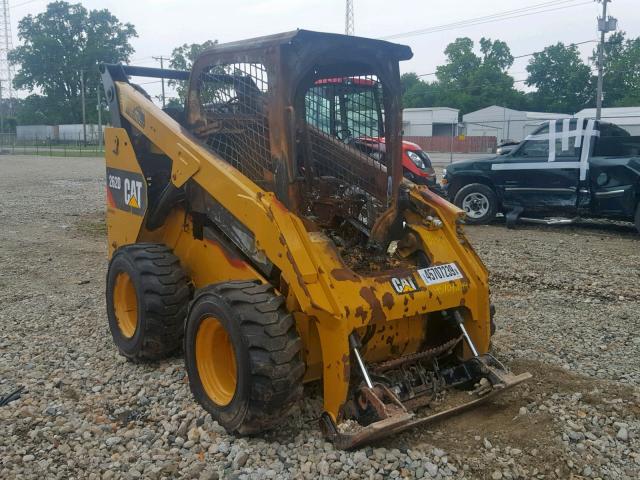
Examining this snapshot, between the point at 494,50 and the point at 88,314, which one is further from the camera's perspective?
the point at 494,50

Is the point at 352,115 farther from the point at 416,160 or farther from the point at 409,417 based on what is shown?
the point at 416,160

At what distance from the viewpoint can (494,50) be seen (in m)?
74.8

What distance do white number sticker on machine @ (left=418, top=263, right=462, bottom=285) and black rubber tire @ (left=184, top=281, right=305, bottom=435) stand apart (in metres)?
0.99

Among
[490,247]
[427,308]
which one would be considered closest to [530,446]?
[427,308]

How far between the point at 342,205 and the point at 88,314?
10.1 feet

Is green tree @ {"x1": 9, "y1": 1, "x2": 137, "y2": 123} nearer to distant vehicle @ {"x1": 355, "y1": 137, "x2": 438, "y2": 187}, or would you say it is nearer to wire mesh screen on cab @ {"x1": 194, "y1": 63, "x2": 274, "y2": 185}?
distant vehicle @ {"x1": 355, "y1": 137, "x2": 438, "y2": 187}

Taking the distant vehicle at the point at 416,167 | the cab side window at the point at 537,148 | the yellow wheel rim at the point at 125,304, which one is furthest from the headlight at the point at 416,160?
the yellow wheel rim at the point at 125,304

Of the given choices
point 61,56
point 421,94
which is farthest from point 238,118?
point 61,56

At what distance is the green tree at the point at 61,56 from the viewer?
71625mm

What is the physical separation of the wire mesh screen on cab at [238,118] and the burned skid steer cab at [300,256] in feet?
0.05

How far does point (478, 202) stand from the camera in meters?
11.9

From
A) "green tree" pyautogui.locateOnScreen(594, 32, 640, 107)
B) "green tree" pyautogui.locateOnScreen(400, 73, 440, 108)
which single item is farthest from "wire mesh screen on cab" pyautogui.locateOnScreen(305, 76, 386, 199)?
"green tree" pyautogui.locateOnScreen(400, 73, 440, 108)

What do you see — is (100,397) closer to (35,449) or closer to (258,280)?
(35,449)

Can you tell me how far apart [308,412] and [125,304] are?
1.92 m
